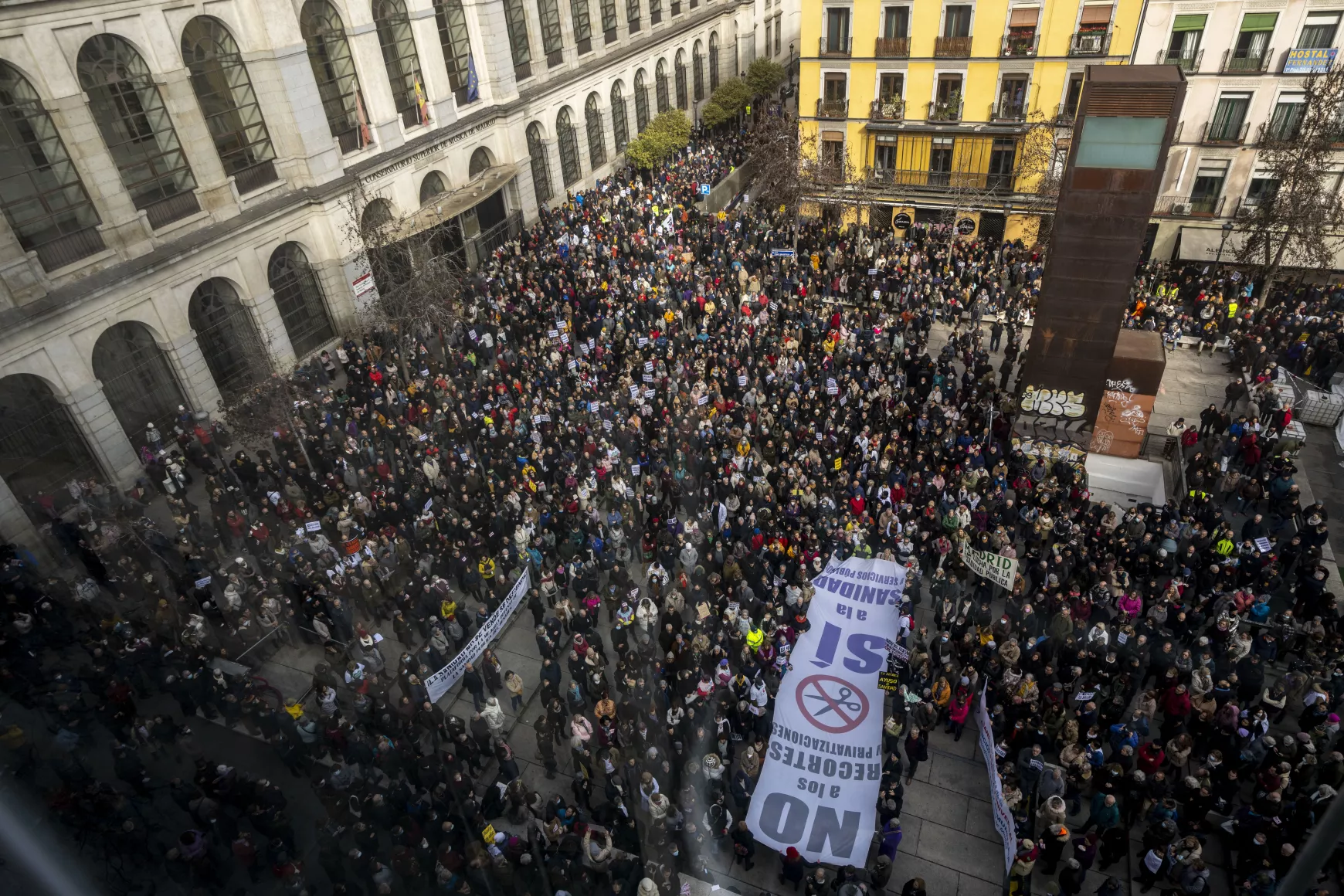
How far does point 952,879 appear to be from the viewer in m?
13.8

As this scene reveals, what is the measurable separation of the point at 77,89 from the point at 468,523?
1729 centimetres

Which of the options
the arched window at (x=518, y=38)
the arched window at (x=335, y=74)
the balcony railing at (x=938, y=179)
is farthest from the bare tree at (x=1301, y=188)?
the arched window at (x=335, y=74)

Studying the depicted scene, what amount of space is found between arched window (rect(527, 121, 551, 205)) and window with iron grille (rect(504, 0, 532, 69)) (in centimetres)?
314

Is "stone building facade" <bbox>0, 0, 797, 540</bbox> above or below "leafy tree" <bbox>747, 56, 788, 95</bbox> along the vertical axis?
above

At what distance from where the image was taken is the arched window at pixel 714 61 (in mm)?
63156

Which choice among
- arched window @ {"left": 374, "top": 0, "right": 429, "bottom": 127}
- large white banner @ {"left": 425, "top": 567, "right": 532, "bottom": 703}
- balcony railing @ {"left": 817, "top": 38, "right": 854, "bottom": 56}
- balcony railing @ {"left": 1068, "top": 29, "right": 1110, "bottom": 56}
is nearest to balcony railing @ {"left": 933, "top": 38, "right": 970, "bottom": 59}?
balcony railing @ {"left": 817, "top": 38, "right": 854, "bottom": 56}

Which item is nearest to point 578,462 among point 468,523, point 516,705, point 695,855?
point 468,523

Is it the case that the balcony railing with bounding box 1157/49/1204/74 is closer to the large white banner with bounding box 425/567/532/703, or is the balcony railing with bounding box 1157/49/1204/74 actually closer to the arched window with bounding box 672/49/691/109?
the arched window with bounding box 672/49/691/109

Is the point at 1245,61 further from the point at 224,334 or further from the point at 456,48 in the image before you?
the point at 224,334

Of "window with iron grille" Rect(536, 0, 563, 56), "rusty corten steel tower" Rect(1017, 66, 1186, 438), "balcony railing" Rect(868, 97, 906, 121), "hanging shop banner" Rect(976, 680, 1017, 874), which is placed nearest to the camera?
"hanging shop banner" Rect(976, 680, 1017, 874)

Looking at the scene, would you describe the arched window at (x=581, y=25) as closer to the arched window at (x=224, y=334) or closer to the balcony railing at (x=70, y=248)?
the arched window at (x=224, y=334)

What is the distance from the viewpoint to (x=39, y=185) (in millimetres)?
22391

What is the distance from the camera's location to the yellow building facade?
34188 mm

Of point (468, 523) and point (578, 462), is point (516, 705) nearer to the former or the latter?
point (468, 523)
